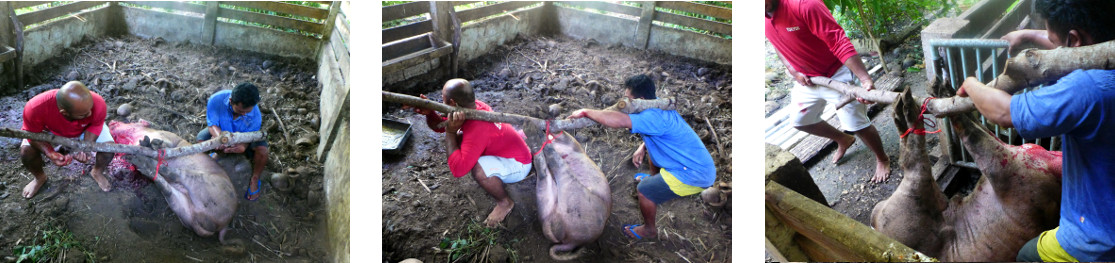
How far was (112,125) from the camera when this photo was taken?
2.95m

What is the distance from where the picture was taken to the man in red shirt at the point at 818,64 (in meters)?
2.87

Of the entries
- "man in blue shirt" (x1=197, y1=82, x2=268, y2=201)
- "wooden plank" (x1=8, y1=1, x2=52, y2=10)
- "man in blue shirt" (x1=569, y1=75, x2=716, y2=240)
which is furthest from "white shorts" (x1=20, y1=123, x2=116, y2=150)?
"man in blue shirt" (x1=569, y1=75, x2=716, y2=240)

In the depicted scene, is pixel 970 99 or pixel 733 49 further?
pixel 733 49

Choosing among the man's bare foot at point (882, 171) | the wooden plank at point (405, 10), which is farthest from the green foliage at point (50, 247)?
the man's bare foot at point (882, 171)

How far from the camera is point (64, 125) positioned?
2863mm

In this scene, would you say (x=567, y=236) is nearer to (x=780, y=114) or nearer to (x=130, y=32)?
(x=780, y=114)

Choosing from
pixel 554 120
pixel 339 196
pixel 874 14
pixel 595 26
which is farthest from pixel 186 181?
A: pixel 874 14

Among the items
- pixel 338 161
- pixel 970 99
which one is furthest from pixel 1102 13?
pixel 338 161

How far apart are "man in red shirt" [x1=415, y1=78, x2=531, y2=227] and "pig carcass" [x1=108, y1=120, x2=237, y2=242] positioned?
104 centimetres

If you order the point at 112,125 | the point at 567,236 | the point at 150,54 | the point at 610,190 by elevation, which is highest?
the point at 150,54

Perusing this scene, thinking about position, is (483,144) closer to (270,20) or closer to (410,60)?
(410,60)

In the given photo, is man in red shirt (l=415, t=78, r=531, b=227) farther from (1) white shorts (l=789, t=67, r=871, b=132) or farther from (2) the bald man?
(2) the bald man

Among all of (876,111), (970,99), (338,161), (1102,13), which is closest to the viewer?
(1102,13)

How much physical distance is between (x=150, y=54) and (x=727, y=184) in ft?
9.25
